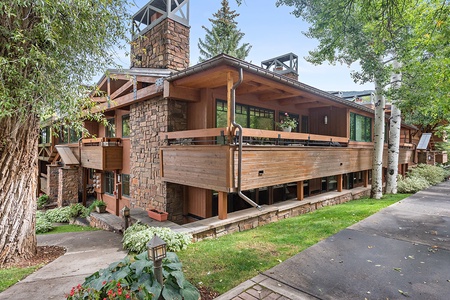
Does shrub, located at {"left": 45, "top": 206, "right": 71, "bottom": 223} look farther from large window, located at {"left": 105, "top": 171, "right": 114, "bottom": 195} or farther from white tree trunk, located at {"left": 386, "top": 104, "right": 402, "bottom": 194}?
white tree trunk, located at {"left": 386, "top": 104, "right": 402, "bottom": 194}

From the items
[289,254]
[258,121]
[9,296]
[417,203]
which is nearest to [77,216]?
[9,296]

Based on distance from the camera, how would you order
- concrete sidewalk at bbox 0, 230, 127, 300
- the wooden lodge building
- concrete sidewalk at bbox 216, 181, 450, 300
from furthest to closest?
the wooden lodge building < concrete sidewalk at bbox 0, 230, 127, 300 < concrete sidewalk at bbox 216, 181, 450, 300

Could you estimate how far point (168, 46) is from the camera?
8406 mm

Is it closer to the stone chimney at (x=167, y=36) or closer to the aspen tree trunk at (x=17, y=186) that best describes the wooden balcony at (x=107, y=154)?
the stone chimney at (x=167, y=36)

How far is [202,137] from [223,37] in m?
20.5

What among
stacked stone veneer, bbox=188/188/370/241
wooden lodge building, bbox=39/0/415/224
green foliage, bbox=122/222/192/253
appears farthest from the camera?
wooden lodge building, bbox=39/0/415/224

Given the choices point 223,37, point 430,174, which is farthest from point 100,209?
point 223,37

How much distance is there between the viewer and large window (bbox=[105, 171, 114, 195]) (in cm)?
1134

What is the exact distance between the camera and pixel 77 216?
1145 centimetres

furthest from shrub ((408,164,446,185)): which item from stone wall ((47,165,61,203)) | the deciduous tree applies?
stone wall ((47,165,61,203))

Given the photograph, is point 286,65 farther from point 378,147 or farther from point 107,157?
point 107,157

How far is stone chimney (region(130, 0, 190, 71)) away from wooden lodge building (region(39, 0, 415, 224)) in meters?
0.04

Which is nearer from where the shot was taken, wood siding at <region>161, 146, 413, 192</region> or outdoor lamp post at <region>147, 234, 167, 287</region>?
outdoor lamp post at <region>147, 234, 167, 287</region>

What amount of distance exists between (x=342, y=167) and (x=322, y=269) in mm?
7030
